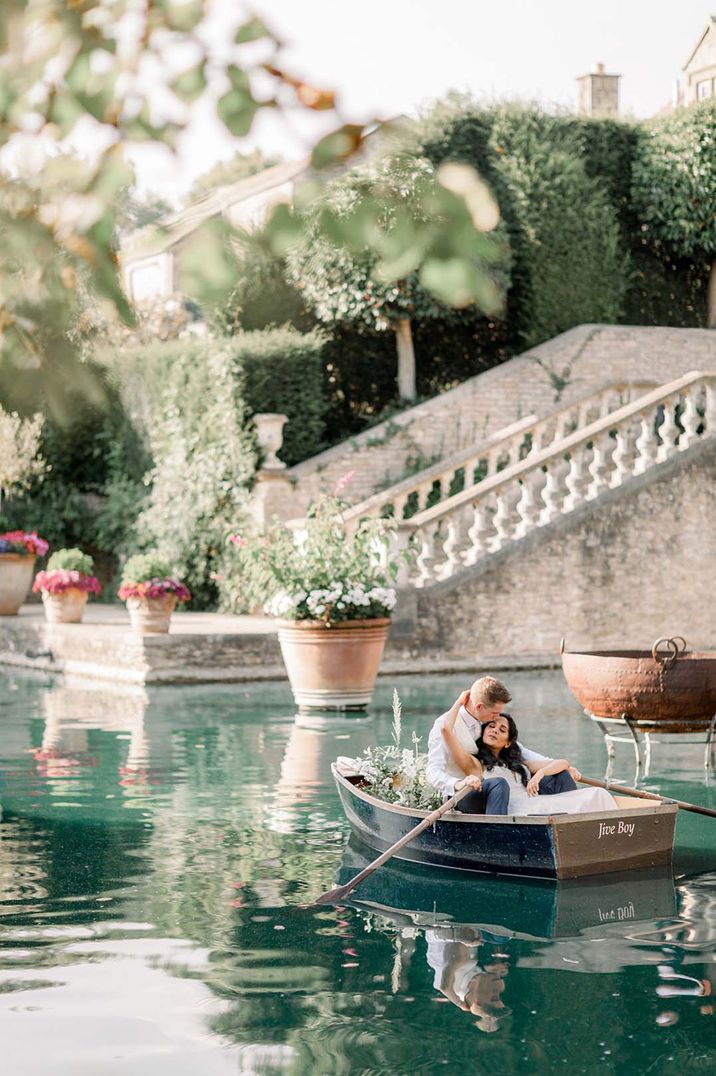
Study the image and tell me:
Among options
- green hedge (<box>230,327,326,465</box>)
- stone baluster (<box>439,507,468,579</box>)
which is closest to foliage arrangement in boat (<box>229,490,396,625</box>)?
stone baluster (<box>439,507,468,579</box>)

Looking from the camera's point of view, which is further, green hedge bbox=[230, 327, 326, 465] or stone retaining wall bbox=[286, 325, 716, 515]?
stone retaining wall bbox=[286, 325, 716, 515]

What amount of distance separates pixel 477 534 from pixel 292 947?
10687 millimetres

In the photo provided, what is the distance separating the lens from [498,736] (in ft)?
25.8

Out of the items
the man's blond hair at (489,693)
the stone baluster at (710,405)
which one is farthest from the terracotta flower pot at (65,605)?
the man's blond hair at (489,693)

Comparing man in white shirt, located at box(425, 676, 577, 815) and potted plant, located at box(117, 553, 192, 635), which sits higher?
potted plant, located at box(117, 553, 192, 635)

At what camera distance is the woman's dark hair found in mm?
7914

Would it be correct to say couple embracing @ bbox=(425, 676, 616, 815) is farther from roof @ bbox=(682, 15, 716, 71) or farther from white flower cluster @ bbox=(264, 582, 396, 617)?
roof @ bbox=(682, 15, 716, 71)

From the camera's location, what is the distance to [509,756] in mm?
7973

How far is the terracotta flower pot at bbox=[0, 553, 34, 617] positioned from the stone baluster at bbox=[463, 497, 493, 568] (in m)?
5.24

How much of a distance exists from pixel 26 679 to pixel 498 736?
9.18m

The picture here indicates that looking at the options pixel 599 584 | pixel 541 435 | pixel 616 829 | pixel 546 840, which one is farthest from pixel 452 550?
pixel 546 840

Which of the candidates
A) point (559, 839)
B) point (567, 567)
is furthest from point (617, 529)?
point (559, 839)

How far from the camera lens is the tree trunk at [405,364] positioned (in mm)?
22078

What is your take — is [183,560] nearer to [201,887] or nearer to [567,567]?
[567,567]
